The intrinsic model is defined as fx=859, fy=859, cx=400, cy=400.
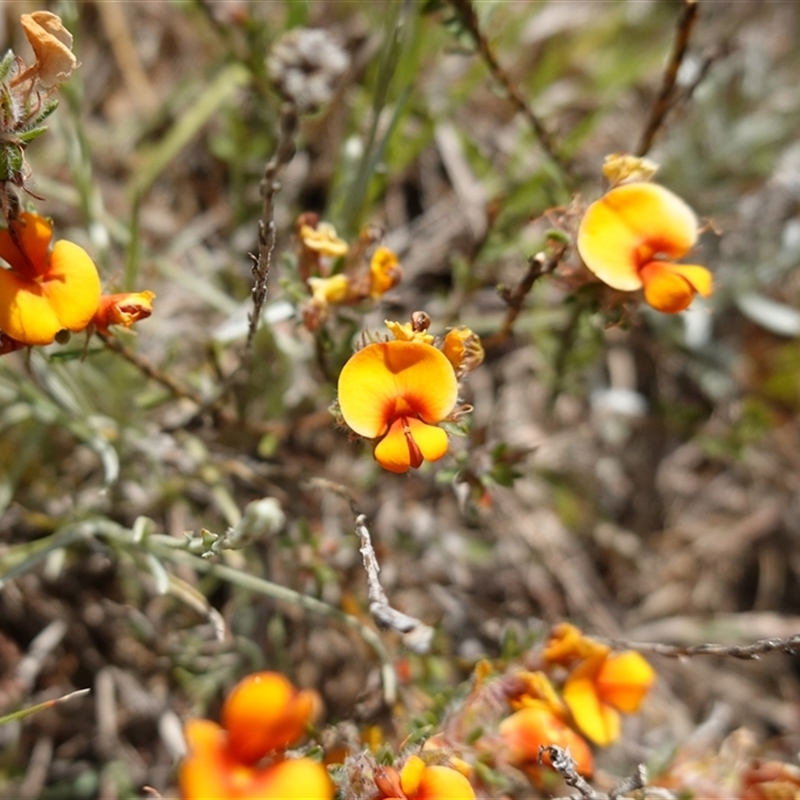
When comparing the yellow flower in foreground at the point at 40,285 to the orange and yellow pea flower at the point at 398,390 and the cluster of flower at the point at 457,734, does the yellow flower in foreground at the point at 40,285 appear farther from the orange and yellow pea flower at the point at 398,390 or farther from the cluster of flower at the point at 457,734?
the cluster of flower at the point at 457,734

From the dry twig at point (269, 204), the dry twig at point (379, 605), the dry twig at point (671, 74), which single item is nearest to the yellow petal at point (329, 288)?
the dry twig at point (269, 204)

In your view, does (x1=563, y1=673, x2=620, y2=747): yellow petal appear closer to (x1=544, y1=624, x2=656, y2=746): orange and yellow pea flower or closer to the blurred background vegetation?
(x1=544, y1=624, x2=656, y2=746): orange and yellow pea flower

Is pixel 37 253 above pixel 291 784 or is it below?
above

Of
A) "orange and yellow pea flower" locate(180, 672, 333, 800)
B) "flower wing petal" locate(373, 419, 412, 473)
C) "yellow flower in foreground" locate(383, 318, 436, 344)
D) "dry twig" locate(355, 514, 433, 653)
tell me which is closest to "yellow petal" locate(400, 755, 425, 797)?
"orange and yellow pea flower" locate(180, 672, 333, 800)

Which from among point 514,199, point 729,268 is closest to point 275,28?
point 514,199

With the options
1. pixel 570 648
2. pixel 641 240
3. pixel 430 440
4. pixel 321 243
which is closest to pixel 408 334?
pixel 430 440

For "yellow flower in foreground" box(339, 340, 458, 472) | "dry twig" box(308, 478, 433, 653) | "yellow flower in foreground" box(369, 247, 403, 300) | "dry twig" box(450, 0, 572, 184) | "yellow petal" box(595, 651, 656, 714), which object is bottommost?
"yellow petal" box(595, 651, 656, 714)

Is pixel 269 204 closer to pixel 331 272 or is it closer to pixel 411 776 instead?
pixel 331 272
